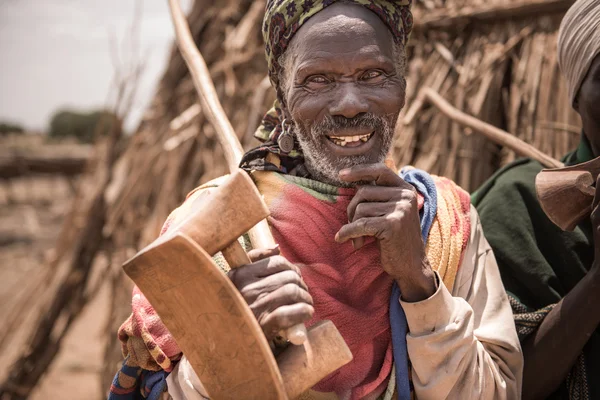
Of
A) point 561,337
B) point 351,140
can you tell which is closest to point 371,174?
point 351,140

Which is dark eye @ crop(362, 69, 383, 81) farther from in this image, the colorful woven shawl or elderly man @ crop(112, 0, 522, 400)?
the colorful woven shawl

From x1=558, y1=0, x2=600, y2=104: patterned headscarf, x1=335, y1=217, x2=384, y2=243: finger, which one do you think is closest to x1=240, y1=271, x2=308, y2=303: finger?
x1=335, y1=217, x2=384, y2=243: finger

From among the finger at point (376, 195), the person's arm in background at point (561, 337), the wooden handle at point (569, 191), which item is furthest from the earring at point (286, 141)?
the person's arm in background at point (561, 337)

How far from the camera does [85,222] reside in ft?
12.8

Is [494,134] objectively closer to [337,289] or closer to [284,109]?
[284,109]

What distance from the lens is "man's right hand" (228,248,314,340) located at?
3.88 feet

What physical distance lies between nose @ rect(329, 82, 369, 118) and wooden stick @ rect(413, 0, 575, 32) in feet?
6.14

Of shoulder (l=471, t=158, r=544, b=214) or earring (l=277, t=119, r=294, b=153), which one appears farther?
shoulder (l=471, t=158, r=544, b=214)

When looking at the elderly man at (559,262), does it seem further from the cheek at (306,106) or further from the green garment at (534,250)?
the cheek at (306,106)

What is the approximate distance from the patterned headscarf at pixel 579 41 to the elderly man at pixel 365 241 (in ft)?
2.17

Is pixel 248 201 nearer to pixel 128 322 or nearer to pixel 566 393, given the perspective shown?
pixel 128 322

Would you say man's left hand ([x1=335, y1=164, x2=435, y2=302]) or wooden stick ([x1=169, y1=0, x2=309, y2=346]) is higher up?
wooden stick ([x1=169, y1=0, x2=309, y2=346])

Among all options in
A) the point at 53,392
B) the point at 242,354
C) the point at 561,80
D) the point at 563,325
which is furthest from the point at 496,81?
the point at 53,392

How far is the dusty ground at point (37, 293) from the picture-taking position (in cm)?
652
